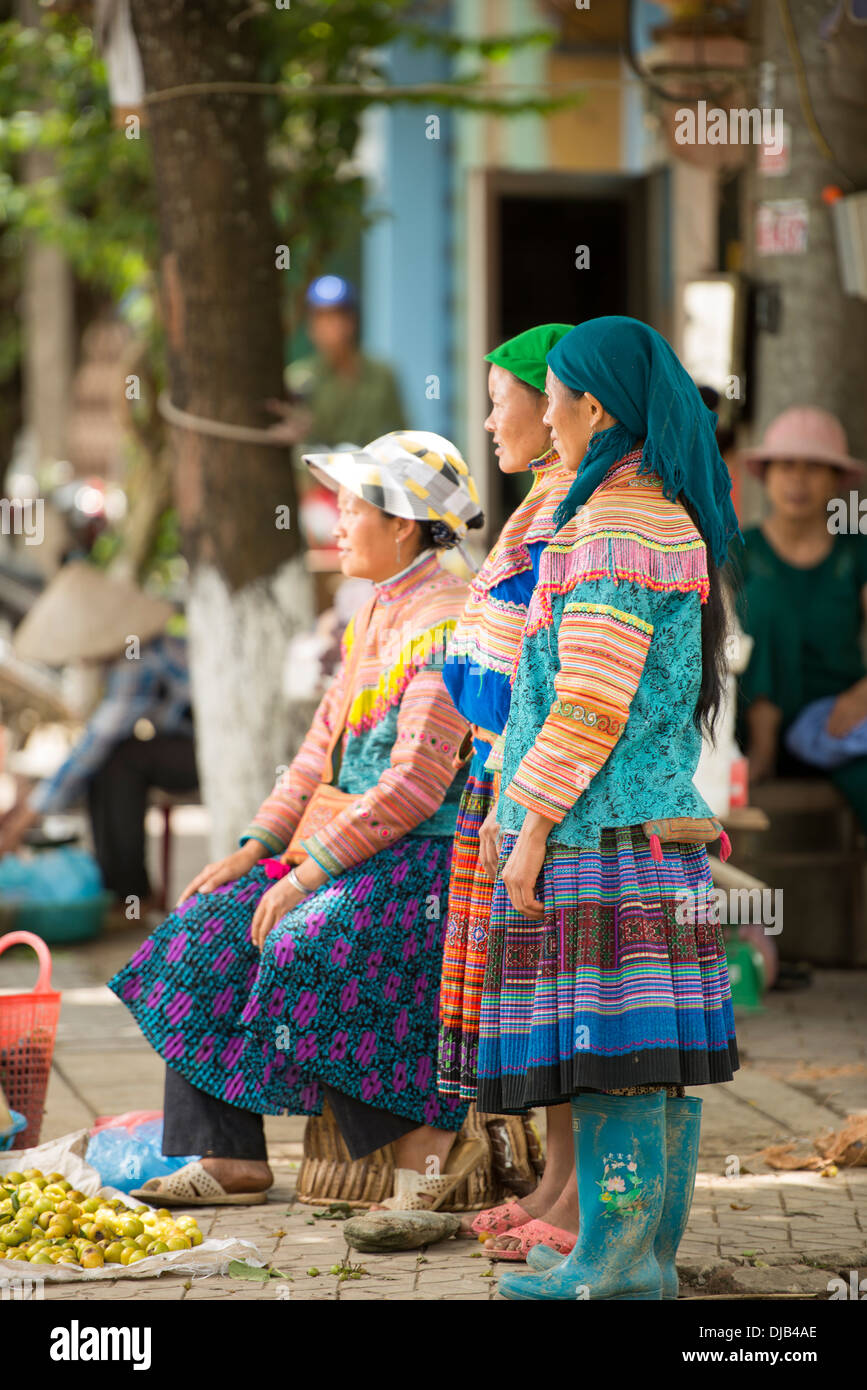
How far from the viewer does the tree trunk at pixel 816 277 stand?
23.4ft

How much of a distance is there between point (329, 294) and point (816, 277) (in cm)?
304

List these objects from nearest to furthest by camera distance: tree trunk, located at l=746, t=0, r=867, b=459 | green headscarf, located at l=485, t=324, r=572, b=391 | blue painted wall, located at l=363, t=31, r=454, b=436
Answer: green headscarf, located at l=485, t=324, r=572, b=391
tree trunk, located at l=746, t=0, r=867, b=459
blue painted wall, located at l=363, t=31, r=454, b=436

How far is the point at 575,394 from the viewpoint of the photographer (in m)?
3.41

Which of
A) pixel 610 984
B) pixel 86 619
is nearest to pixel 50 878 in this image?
pixel 86 619

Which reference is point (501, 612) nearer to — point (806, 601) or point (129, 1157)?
point (129, 1157)

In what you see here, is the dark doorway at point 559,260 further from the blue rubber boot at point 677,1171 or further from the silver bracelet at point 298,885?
the blue rubber boot at point 677,1171

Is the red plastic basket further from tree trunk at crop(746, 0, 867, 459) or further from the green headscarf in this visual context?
tree trunk at crop(746, 0, 867, 459)

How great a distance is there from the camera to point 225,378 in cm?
640

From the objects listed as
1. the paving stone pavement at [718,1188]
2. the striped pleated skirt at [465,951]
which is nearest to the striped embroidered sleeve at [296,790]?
the striped pleated skirt at [465,951]

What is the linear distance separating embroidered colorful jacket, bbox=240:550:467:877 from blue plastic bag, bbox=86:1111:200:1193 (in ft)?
2.45

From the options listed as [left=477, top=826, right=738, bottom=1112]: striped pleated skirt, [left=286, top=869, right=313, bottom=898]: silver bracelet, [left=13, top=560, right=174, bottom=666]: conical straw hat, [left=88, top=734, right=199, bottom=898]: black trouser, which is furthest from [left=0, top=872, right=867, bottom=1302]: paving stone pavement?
[left=13, top=560, right=174, bottom=666]: conical straw hat

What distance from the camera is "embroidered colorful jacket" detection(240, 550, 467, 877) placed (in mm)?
4113

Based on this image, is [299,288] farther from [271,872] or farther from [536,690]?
[536,690]

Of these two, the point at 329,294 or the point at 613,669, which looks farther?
the point at 329,294
